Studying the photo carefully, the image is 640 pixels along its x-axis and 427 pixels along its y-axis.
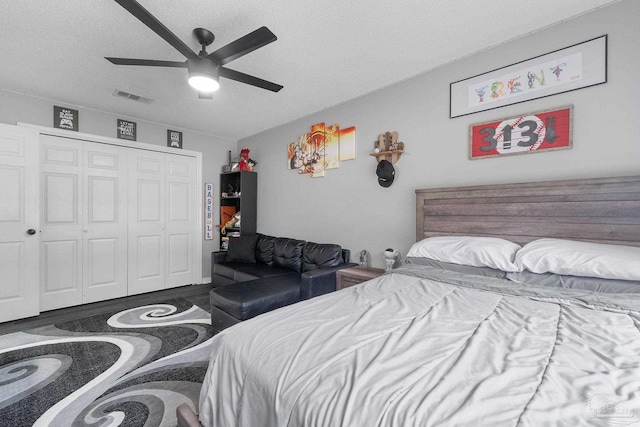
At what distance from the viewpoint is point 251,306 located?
2.45 meters

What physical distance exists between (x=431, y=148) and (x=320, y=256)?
5.50ft

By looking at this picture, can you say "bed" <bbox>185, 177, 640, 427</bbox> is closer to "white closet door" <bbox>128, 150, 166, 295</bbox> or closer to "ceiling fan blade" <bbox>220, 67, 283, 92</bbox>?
"ceiling fan blade" <bbox>220, 67, 283, 92</bbox>

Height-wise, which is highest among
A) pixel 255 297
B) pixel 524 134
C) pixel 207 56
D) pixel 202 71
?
pixel 207 56

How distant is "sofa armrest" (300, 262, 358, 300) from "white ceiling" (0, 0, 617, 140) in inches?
78.8

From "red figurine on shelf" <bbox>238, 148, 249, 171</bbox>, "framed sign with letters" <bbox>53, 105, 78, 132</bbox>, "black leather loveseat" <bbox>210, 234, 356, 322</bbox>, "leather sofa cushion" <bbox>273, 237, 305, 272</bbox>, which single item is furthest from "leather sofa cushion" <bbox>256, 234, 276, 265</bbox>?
"framed sign with letters" <bbox>53, 105, 78, 132</bbox>

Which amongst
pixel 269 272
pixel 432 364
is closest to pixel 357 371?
pixel 432 364

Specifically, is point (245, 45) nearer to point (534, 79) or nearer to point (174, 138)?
point (534, 79)

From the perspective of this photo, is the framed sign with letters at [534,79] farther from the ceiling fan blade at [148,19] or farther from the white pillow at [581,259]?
the ceiling fan blade at [148,19]

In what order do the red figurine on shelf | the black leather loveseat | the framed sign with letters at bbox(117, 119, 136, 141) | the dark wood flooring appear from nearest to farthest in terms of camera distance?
the black leather loveseat, the dark wood flooring, the framed sign with letters at bbox(117, 119, 136, 141), the red figurine on shelf

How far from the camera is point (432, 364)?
85 cm

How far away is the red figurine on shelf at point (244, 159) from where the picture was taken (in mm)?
4598

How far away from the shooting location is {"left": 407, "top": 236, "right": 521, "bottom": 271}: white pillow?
1866 millimetres

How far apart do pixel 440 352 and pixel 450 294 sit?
0.76m

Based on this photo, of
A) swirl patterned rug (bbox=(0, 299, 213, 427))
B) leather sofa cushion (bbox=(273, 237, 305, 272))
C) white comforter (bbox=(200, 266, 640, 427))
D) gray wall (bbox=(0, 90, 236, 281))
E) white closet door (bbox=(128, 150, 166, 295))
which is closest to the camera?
white comforter (bbox=(200, 266, 640, 427))
